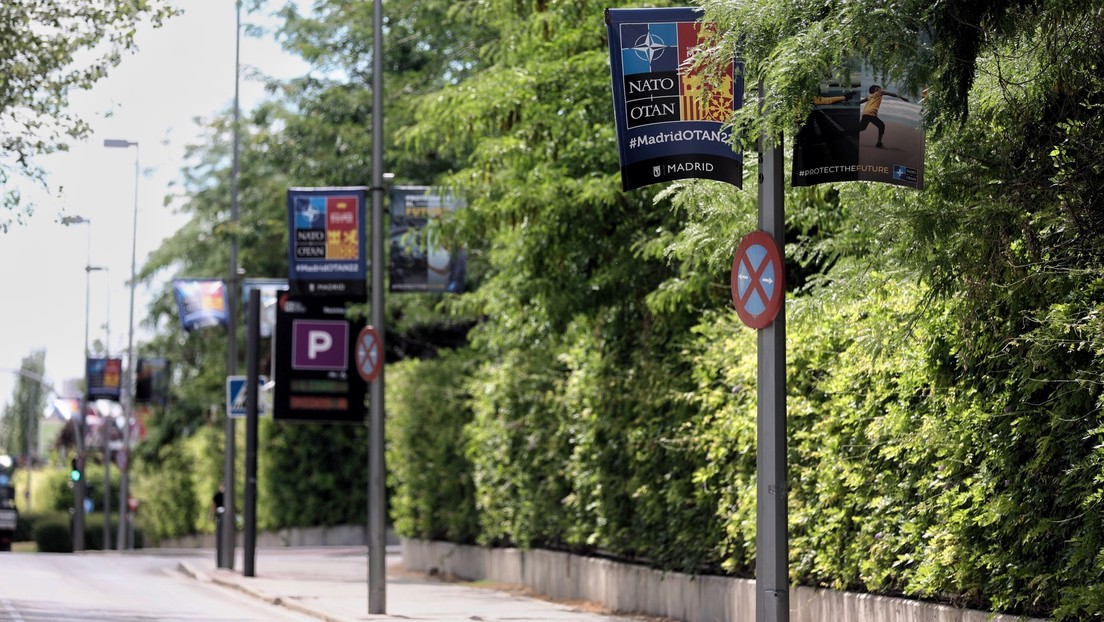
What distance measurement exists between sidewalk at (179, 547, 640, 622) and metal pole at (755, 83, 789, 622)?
25.4 ft

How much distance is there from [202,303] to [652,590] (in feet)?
61.3

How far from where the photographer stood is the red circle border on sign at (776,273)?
34.6 feet

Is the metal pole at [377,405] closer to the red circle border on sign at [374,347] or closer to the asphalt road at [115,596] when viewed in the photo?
the red circle border on sign at [374,347]

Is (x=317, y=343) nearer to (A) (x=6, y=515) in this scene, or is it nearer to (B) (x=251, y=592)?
(B) (x=251, y=592)

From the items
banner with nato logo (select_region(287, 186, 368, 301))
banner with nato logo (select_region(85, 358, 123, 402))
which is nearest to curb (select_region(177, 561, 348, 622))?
banner with nato logo (select_region(287, 186, 368, 301))

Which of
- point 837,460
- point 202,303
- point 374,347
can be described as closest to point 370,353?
point 374,347

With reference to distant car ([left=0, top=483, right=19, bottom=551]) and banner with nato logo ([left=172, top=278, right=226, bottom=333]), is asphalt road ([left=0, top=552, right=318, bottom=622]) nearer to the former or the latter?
banner with nato logo ([left=172, top=278, right=226, bottom=333])

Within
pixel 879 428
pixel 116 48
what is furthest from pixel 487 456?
pixel 879 428

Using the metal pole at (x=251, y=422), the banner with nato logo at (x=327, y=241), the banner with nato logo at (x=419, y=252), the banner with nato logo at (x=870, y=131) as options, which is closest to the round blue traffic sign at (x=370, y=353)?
the banner with nato logo at (x=327, y=241)

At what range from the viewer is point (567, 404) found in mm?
20984

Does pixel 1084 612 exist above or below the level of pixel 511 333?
below

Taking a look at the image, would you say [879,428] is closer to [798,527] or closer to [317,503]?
[798,527]

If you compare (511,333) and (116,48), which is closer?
(116,48)

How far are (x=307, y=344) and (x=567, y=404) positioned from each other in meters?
7.67
